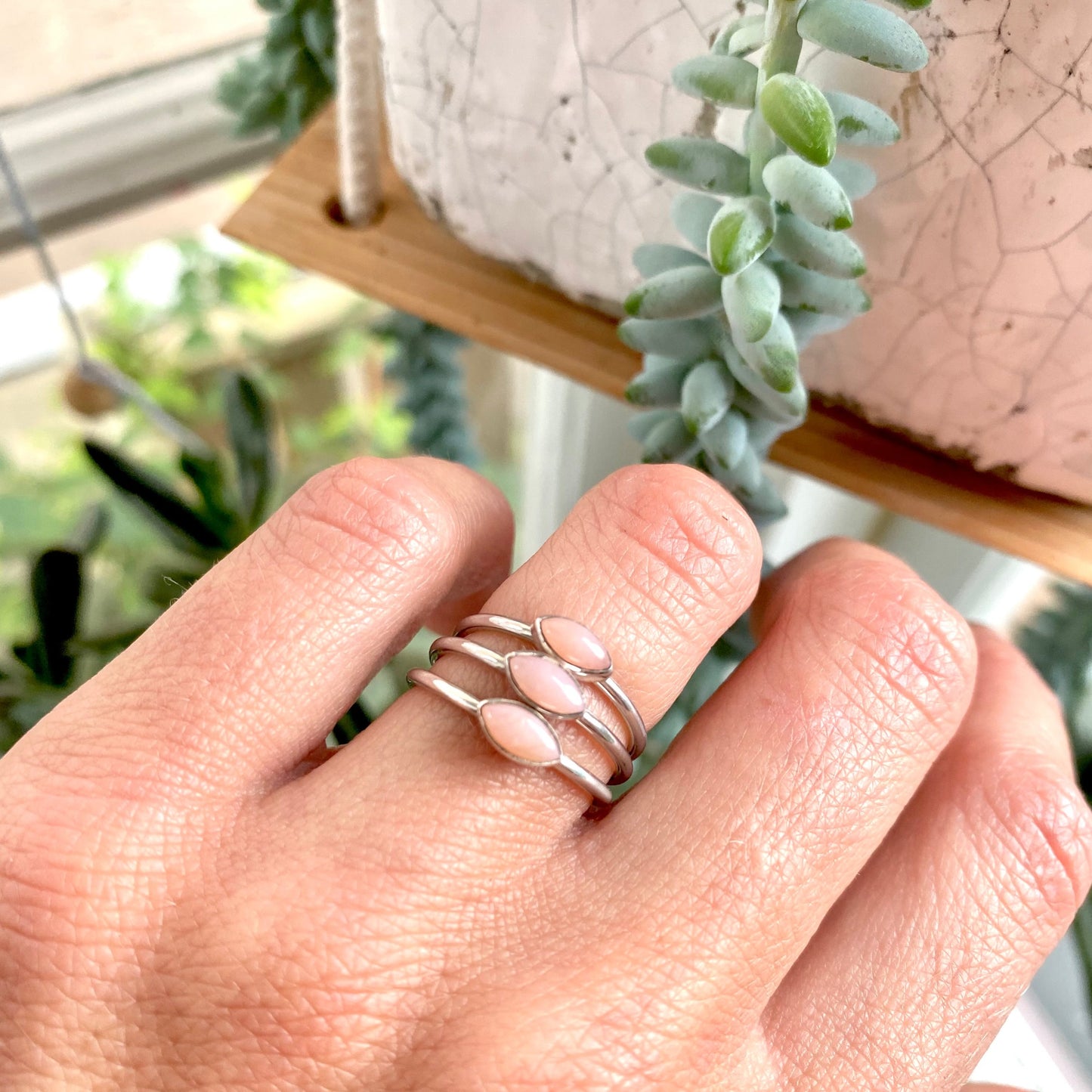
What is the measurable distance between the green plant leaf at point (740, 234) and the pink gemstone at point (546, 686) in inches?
5.9

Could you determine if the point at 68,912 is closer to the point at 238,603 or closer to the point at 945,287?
the point at 238,603

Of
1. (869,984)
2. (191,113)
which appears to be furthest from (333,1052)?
(191,113)

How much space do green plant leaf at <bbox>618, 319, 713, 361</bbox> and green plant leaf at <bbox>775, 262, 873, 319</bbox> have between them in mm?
37

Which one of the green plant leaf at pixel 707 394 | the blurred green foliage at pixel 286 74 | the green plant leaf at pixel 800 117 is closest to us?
the green plant leaf at pixel 800 117

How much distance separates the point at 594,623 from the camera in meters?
0.37

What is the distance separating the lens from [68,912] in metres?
0.36

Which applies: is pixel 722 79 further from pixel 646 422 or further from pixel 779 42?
pixel 646 422

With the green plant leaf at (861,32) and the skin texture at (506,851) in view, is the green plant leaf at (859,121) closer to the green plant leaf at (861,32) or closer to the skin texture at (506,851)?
the green plant leaf at (861,32)

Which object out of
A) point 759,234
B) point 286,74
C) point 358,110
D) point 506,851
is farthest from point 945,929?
point 286,74

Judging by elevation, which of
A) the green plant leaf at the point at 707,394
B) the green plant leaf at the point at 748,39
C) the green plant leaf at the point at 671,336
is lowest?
the green plant leaf at the point at 707,394

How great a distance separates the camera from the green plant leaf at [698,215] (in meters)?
0.35

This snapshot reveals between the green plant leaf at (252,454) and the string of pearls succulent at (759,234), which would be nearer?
the string of pearls succulent at (759,234)

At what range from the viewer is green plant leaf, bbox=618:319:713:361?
0.37m

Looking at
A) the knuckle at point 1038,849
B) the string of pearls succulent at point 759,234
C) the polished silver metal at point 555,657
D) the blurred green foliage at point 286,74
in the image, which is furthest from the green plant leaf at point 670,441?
the blurred green foliage at point 286,74
